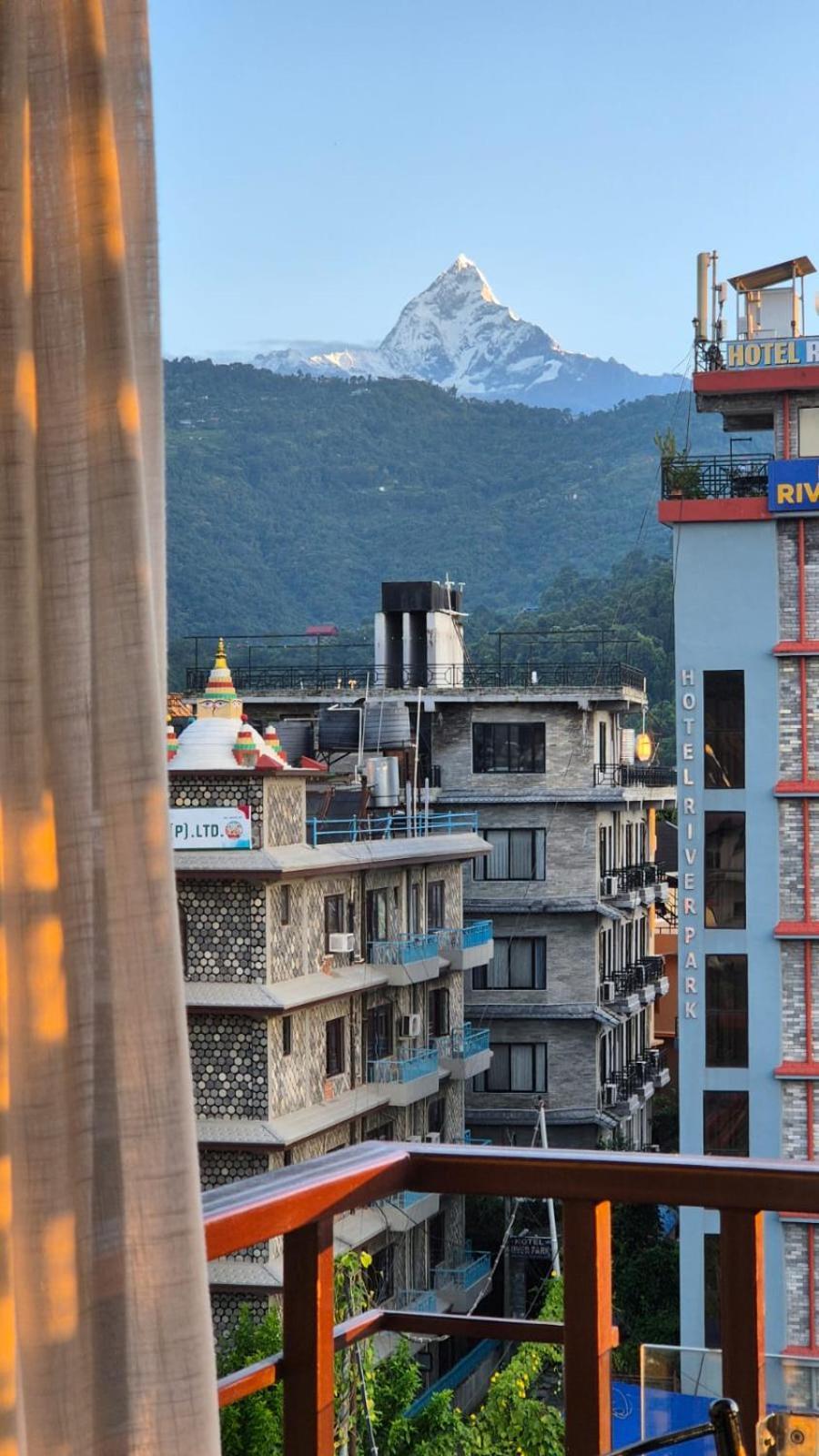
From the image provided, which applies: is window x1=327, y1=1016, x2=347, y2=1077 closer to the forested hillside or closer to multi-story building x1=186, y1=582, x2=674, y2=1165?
multi-story building x1=186, y1=582, x2=674, y2=1165

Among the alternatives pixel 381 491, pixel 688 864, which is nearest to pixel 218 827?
pixel 688 864

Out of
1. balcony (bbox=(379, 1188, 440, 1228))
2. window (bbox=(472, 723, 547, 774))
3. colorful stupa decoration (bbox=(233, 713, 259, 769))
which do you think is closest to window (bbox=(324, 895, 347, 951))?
colorful stupa decoration (bbox=(233, 713, 259, 769))

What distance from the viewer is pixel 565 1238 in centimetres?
115

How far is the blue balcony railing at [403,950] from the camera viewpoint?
1075 centimetres

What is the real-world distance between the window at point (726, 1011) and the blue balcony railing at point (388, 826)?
7.13 ft

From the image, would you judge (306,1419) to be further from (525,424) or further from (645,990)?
(525,424)

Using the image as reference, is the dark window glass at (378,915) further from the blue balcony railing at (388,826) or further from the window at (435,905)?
the window at (435,905)

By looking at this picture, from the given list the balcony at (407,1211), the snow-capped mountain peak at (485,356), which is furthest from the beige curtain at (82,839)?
the snow-capped mountain peak at (485,356)

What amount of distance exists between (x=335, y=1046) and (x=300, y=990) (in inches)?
35.3

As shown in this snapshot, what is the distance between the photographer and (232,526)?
22.7 meters

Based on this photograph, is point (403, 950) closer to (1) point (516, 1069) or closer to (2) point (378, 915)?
(2) point (378, 915)

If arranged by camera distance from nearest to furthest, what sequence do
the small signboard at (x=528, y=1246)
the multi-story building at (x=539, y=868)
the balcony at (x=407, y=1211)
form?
the balcony at (x=407, y=1211) → the small signboard at (x=528, y=1246) → the multi-story building at (x=539, y=868)

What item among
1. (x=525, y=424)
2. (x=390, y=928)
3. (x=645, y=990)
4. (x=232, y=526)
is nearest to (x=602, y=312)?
(x=525, y=424)

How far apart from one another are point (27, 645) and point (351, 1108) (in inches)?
376
